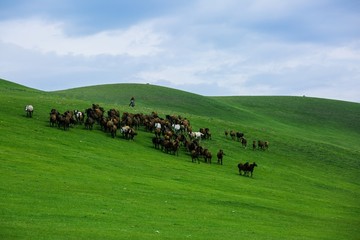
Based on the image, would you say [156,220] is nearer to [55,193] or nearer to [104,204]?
[104,204]

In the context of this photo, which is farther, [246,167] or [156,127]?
[156,127]

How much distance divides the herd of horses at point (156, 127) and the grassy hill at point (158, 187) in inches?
36.2

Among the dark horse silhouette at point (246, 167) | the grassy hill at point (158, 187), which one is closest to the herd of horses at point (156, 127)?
the dark horse silhouette at point (246, 167)

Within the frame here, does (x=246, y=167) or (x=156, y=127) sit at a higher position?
(x=156, y=127)

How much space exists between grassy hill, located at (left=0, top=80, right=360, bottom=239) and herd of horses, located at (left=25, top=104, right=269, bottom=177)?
92 centimetres

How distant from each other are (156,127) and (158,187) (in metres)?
20.8

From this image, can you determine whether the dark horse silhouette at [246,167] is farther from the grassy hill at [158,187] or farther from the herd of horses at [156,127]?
the grassy hill at [158,187]

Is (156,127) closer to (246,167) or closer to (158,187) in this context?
(246,167)

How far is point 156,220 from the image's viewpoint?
2195 centimetres

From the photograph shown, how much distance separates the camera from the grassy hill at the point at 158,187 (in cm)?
2047

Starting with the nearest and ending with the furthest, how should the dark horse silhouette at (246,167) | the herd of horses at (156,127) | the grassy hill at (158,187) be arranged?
1. the grassy hill at (158,187)
2. the dark horse silhouette at (246,167)
3. the herd of horses at (156,127)

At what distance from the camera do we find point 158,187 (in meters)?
29.7

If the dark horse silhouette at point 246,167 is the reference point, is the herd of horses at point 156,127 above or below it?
above

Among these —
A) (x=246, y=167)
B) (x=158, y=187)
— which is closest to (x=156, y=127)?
(x=246, y=167)
